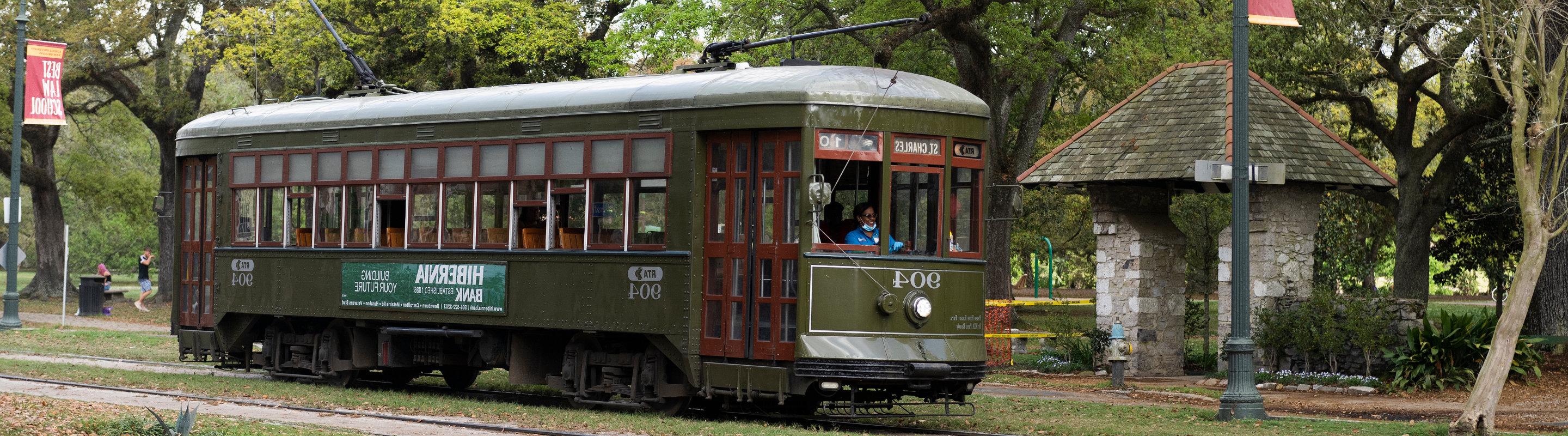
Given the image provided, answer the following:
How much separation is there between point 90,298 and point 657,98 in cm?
2528

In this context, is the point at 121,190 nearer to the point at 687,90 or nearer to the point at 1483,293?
the point at 687,90

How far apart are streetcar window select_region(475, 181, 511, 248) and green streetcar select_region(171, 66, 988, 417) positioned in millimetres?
16

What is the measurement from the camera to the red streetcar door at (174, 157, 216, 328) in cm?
1848

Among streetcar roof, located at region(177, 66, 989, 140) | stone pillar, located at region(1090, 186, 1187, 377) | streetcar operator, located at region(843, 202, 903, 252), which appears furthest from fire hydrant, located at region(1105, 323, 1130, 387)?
streetcar operator, located at region(843, 202, 903, 252)

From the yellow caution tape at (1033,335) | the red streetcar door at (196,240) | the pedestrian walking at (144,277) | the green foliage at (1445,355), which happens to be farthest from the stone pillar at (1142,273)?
the pedestrian walking at (144,277)

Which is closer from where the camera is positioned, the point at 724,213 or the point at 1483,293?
the point at 724,213

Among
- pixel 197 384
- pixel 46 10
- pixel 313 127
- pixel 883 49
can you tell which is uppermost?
pixel 46 10

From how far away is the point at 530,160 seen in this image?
14.6 m

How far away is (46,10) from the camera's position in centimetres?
3794

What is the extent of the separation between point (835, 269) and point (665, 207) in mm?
1655

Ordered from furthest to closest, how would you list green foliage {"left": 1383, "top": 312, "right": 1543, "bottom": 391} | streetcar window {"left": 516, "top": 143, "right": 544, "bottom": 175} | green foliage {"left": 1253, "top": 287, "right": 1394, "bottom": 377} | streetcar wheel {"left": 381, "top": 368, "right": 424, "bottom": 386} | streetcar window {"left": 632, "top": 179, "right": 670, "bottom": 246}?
green foliage {"left": 1253, "top": 287, "right": 1394, "bottom": 377} → green foliage {"left": 1383, "top": 312, "right": 1543, "bottom": 391} → streetcar wheel {"left": 381, "top": 368, "right": 424, "bottom": 386} → streetcar window {"left": 516, "top": 143, "right": 544, "bottom": 175} → streetcar window {"left": 632, "top": 179, "right": 670, "bottom": 246}

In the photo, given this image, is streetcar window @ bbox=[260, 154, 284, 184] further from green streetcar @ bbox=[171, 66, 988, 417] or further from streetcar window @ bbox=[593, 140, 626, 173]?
streetcar window @ bbox=[593, 140, 626, 173]

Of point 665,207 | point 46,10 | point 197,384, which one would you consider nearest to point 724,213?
point 665,207

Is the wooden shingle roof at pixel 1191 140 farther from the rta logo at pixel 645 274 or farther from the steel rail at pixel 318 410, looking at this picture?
the steel rail at pixel 318 410
